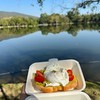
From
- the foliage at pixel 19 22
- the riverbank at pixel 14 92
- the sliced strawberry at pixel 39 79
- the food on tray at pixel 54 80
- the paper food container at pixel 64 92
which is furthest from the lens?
the foliage at pixel 19 22

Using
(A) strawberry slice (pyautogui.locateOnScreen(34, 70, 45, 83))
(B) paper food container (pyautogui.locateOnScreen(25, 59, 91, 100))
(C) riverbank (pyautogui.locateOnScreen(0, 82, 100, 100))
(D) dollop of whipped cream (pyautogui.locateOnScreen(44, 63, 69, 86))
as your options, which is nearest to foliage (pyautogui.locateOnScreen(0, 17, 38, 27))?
(C) riverbank (pyautogui.locateOnScreen(0, 82, 100, 100))

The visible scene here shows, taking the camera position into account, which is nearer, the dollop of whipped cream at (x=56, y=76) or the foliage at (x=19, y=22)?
the dollop of whipped cream at (x=56, y=76)

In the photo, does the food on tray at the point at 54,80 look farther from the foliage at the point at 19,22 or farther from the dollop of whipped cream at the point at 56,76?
the foliage at the point at 19,22

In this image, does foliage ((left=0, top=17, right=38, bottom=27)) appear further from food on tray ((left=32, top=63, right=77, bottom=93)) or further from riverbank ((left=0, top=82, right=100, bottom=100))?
food on tray ((left=32, top=63, right=77, bottom=93))

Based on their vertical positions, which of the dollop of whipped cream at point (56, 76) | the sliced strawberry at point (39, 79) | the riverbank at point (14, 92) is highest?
the dollop of whipped cream at point (56, 76)

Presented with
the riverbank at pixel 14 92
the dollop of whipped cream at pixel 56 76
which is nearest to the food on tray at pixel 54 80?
the dollop of whipped cream at pixel 56 76

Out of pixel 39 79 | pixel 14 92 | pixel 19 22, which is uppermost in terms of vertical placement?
pixel 39 79

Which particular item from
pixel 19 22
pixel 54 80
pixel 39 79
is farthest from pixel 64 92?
pixel 19 22

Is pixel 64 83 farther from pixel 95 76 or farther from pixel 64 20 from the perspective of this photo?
pixel 64 20

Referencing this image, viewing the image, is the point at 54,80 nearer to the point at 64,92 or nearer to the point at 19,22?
the point at 64,92
